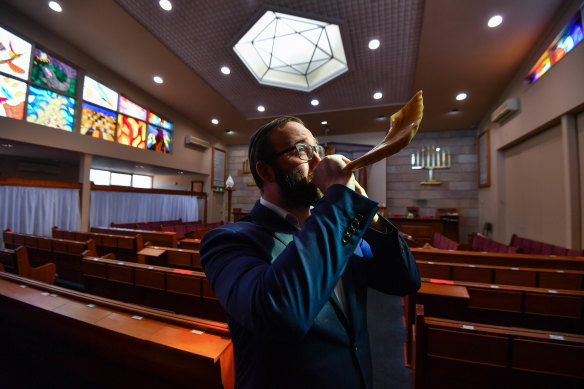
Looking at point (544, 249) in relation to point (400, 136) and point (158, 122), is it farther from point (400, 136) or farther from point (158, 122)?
point (158, 122)

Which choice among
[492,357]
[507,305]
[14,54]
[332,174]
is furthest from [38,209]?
[507,305]

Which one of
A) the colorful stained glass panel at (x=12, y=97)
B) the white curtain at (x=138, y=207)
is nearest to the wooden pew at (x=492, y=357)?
the colorful stained glass panel at (x=12, y=97)

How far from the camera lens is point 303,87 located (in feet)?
20.4

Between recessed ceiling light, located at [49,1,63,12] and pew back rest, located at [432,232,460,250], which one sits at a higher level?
recessed ceiling light, located at [49,1,63,12]

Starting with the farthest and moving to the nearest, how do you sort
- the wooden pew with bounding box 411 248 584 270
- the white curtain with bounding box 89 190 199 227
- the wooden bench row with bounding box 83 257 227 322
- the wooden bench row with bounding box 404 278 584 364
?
Answer: the white curtain with bounding box 89 190 199 227
the wooden pew with bounding box 411 248 584 270
the wooden bench row with bounding box 83 257 227 322
the wooden bench row with bounding box 404 278 584 364

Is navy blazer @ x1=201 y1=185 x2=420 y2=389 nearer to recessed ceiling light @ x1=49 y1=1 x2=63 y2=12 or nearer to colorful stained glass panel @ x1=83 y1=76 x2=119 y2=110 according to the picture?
recessed ceiling light @ x1=49 y1=1 x2=63 y2=12

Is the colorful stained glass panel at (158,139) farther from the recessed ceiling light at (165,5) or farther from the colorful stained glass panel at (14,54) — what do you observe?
the recessed ceiling light at (165,5)

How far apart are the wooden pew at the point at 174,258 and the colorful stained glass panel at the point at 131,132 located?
17.6 feet

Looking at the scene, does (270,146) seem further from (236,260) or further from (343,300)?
(343,300)

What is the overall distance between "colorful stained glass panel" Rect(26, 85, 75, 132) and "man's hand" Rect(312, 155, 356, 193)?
694 cm

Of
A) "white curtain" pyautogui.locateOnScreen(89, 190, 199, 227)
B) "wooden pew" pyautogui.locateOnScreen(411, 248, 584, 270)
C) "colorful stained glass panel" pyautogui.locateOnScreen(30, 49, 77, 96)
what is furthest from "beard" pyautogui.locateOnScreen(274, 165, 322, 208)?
"white curtain" pyautogui.locateOnScreen(89, 190, 199, 227)

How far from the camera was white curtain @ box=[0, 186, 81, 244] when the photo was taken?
14.8 ft

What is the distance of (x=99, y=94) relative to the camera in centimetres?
597

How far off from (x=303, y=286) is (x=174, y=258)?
9.10 feet
